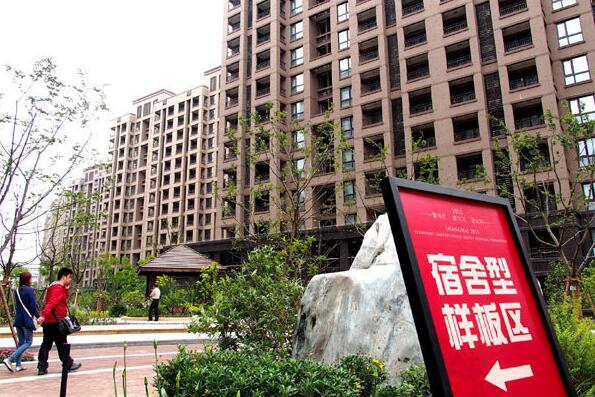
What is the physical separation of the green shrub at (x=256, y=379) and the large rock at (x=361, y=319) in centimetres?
109

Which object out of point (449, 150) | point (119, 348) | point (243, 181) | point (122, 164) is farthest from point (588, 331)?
point (122, 164)

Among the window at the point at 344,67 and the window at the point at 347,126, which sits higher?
the window at the point at 344,67

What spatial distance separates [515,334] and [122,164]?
7462 cm

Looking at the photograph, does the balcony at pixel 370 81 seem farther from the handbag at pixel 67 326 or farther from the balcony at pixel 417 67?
the handbag at pixel 67 326

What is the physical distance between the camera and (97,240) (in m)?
70.3

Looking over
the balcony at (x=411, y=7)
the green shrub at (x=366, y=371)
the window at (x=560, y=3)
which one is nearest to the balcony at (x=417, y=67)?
the balcony at (x=411, y=7)

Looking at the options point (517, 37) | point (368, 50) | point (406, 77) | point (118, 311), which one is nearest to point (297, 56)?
point (368, 50)

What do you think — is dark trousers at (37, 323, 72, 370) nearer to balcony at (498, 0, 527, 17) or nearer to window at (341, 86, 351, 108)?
window at (341, 86, 351, 108)

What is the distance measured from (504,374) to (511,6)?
105 ft

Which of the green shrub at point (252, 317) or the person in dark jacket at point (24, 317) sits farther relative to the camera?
the person in dark jacket at point (24, 317)

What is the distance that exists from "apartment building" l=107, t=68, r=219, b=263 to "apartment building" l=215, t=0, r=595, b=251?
791 inches

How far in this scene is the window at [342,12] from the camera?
118 feet

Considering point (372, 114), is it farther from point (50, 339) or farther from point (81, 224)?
point (50, 339)

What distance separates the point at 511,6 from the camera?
92.0 feet
